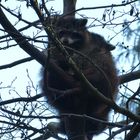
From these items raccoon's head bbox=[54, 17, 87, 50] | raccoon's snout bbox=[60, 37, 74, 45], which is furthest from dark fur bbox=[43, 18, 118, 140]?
raccoon's snout bbox=[60, 37, 74, 45]

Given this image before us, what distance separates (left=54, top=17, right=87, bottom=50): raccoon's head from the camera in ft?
15.8

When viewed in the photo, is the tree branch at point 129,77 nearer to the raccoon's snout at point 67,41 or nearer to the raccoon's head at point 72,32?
the raccoon's head at point 72,32

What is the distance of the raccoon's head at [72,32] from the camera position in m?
4.82

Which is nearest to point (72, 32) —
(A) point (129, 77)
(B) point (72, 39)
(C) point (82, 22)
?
(C) point (82, 22)

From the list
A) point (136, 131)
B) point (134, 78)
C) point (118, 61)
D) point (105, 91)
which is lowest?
point (136, 131)

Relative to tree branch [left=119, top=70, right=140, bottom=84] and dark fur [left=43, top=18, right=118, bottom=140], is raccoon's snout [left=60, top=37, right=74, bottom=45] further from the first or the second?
tree branch [left=119, top=70, right=140, bottom=84]

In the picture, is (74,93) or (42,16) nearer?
(42,16)

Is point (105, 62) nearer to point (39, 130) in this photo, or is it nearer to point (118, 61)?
point (118, 61)

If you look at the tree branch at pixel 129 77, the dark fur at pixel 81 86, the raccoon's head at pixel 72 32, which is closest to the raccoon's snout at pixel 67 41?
the raccoon's head at pixel 72 32

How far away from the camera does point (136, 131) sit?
11.9ft

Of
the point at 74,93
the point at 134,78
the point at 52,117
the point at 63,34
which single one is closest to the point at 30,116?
the point at 52,117

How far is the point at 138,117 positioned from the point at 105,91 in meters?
1.06

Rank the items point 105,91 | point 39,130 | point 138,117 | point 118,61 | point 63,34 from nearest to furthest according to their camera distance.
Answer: point 138,117 < point 39,130 < point 105,91 < point 63,34 < point 118,61

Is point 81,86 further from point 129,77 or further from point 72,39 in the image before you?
point 72,39
